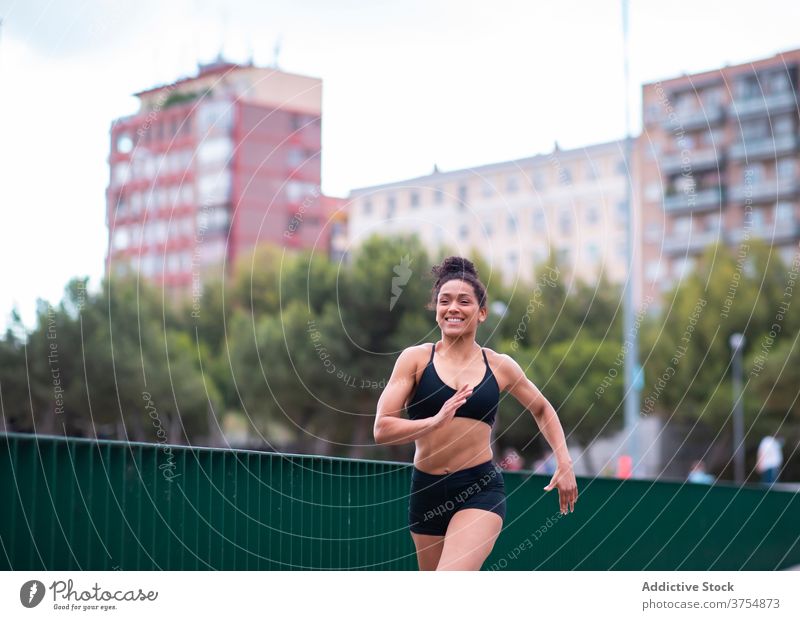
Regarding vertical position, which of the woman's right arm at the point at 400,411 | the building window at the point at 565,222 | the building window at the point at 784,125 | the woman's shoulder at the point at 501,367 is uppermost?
the building window at the point at 784,125

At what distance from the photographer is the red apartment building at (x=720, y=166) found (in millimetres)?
88125

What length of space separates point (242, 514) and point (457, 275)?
6.86ft

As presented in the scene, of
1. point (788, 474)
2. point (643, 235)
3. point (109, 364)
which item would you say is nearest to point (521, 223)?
point (643, 235)

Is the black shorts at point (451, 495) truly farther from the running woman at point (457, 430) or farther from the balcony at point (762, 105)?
the balcony at point (762, 105)

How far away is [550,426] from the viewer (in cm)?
775

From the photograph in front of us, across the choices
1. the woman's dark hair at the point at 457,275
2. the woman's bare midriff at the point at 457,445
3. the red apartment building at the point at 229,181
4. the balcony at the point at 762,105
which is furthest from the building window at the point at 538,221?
the woman's bare midriff at the point at 457,445

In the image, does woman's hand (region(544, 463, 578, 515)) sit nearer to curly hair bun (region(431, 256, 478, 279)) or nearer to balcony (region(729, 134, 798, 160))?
curly hair bun (region(431, 256, 478, 279))

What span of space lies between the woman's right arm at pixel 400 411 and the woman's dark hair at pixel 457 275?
52cm

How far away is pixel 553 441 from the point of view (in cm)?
772

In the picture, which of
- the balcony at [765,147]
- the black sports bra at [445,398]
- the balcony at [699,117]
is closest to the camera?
the black sports bra at [445,398]

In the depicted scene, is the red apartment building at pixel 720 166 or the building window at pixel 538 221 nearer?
the red apartment building at pixel 720 166

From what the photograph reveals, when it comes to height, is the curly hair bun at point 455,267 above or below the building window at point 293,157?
below

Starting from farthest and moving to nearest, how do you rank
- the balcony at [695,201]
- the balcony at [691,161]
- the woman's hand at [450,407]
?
the balcony at [695,201], the balcony at [691,161], the woman's hand at [450,407]

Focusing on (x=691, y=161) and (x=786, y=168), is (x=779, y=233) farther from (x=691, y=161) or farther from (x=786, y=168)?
(x=691, y=161)
